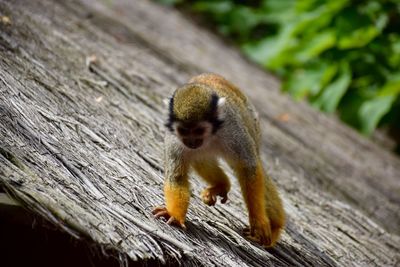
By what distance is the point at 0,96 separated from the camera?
14.0 feet

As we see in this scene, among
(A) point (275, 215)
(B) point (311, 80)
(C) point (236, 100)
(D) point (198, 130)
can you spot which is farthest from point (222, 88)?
(B) point (311, 80)

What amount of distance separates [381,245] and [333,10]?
4.83m

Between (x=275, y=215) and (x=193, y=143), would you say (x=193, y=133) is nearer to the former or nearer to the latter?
(x=193, y=143)

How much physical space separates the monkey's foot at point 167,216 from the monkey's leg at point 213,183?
0.68 metres

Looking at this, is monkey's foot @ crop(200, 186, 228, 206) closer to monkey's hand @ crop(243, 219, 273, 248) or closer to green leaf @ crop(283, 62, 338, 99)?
monkey's hand @ crop(243, 219, 273, 248)

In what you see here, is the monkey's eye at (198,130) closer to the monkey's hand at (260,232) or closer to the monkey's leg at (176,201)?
the monkey's leg at (176,201)

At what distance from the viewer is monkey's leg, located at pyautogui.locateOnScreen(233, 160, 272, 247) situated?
423cm

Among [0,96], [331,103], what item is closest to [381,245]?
[0,96]

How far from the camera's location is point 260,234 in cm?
427

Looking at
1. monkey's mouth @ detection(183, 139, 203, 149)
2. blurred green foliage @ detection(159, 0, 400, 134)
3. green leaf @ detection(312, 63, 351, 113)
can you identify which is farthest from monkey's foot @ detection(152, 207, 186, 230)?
green leaf @ detection(312, 63, 351, 113)

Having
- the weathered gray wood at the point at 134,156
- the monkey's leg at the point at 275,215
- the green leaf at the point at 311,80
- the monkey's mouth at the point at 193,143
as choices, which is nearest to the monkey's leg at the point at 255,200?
the weathered gray wood at the point at 134,156

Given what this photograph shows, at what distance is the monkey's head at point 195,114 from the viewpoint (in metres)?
4.01

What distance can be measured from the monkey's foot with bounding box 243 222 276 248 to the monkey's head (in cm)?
61

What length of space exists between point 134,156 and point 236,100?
843 millimetres
